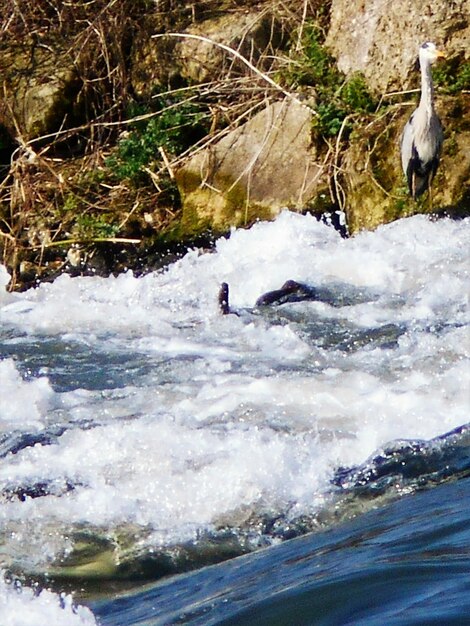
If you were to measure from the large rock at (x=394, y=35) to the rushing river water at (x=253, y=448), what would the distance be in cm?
144

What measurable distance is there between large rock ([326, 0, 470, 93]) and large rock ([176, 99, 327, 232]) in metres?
0.53

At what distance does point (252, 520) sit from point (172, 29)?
6.44m

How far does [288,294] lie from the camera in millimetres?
7305

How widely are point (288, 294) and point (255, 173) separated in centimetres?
160

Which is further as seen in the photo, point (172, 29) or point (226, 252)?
point (172, 29)

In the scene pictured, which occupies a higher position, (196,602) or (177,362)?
(196,602)

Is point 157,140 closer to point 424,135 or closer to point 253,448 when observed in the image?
point 424,135

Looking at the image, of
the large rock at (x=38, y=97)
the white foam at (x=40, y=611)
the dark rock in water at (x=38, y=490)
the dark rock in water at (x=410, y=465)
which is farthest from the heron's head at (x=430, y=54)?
the white foam at (x=40, y=611)

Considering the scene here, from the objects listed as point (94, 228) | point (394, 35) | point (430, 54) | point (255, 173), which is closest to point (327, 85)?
point (394, 35)

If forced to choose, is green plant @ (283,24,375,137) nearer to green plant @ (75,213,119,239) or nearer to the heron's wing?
the heron's wing

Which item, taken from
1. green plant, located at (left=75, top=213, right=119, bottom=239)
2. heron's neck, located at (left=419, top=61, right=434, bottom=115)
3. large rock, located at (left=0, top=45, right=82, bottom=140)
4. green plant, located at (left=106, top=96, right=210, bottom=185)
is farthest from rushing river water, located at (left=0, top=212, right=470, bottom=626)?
large rock, located at (left=0, top=45, right=82, bottom=140)

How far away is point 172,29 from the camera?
33.0ft

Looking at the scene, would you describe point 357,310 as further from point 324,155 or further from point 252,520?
point 252,520

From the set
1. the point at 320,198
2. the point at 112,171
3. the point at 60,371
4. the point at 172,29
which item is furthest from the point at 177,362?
the point at 172,29
